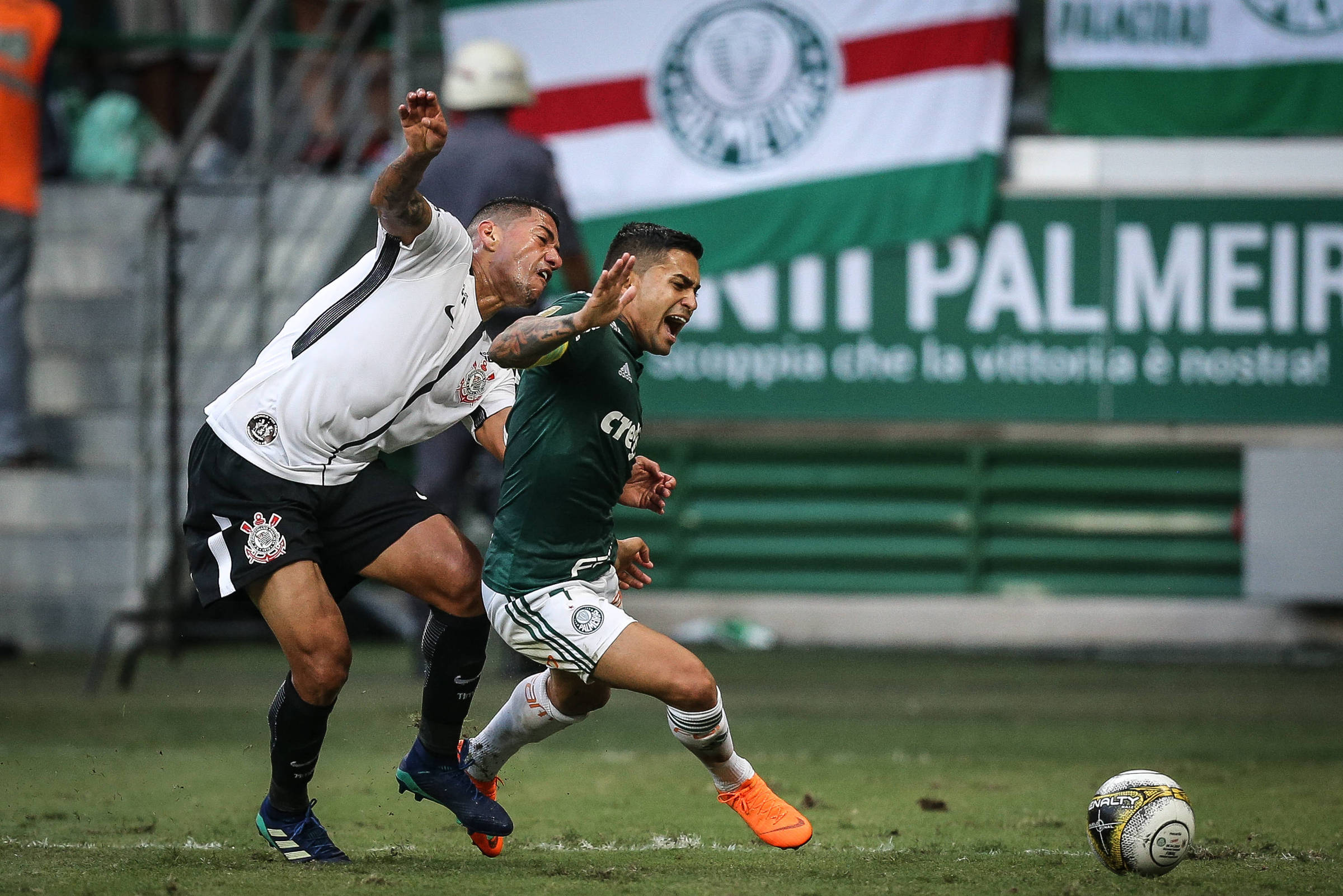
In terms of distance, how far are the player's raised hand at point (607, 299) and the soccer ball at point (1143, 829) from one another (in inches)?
77.3

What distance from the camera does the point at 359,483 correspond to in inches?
213

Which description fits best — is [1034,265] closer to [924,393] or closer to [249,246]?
[924,393]

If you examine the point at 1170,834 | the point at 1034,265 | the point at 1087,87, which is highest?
the point at 1087,87

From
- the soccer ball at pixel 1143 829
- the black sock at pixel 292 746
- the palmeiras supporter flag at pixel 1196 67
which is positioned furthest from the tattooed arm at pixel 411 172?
the palmeiras supporter flag at pixel 1196 67

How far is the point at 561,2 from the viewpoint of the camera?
492 inches

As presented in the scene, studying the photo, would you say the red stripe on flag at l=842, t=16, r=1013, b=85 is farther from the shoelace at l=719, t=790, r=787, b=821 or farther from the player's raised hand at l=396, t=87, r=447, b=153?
the shoelace at l=719, t=790, r=787, b=821

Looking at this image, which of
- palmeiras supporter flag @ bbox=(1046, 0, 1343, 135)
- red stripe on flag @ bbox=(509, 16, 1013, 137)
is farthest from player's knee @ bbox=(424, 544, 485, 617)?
palmeiras supporter flag @ bbox=(1046, 0, 1343, 135)

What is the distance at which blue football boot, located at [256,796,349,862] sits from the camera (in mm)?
5199

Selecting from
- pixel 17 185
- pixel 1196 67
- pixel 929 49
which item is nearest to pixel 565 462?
pixel 17 185

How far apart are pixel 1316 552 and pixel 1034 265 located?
2.60 meters

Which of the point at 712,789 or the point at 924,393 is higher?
the point at 924,393

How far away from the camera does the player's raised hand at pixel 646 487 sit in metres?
5.49

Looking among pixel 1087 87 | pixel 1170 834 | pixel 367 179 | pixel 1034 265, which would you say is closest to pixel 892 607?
pixel 1034 265

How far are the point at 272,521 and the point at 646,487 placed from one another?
1.13 meters
